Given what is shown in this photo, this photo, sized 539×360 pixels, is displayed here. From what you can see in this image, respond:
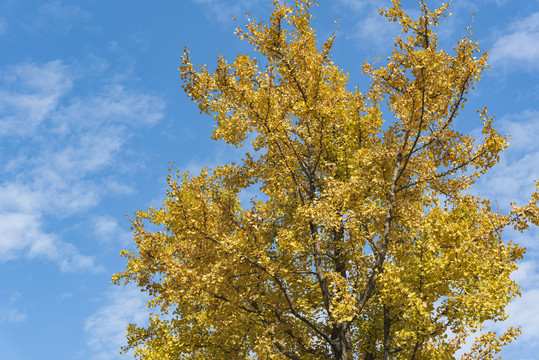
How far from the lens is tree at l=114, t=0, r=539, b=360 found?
468 inches

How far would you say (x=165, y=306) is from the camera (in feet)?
43.7

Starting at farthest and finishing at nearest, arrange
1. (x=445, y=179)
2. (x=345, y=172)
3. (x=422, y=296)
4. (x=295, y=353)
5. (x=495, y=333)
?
(x=345, y=172) < (x=295, y=353) < (x=445, y=179) < (x=495, y=333) < (x=422, y=296)

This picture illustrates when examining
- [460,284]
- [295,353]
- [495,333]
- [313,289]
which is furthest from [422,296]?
[295,353]

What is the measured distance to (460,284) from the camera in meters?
11.2

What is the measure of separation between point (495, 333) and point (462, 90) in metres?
6.32

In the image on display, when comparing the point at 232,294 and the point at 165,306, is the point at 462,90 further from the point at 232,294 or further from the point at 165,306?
the point at 165,306

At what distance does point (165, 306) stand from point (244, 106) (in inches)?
226

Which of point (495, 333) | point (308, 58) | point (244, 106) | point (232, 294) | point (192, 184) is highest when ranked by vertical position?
point (308, 58)

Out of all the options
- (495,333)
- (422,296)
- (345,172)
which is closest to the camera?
(422,296)

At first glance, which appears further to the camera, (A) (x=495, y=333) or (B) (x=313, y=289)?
(B) (x=313, y=289)

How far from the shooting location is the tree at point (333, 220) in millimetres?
11898

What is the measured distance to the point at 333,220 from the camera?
12.5 m

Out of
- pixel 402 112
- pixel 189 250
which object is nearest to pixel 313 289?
pixel 189 250

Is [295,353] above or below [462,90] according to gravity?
below
